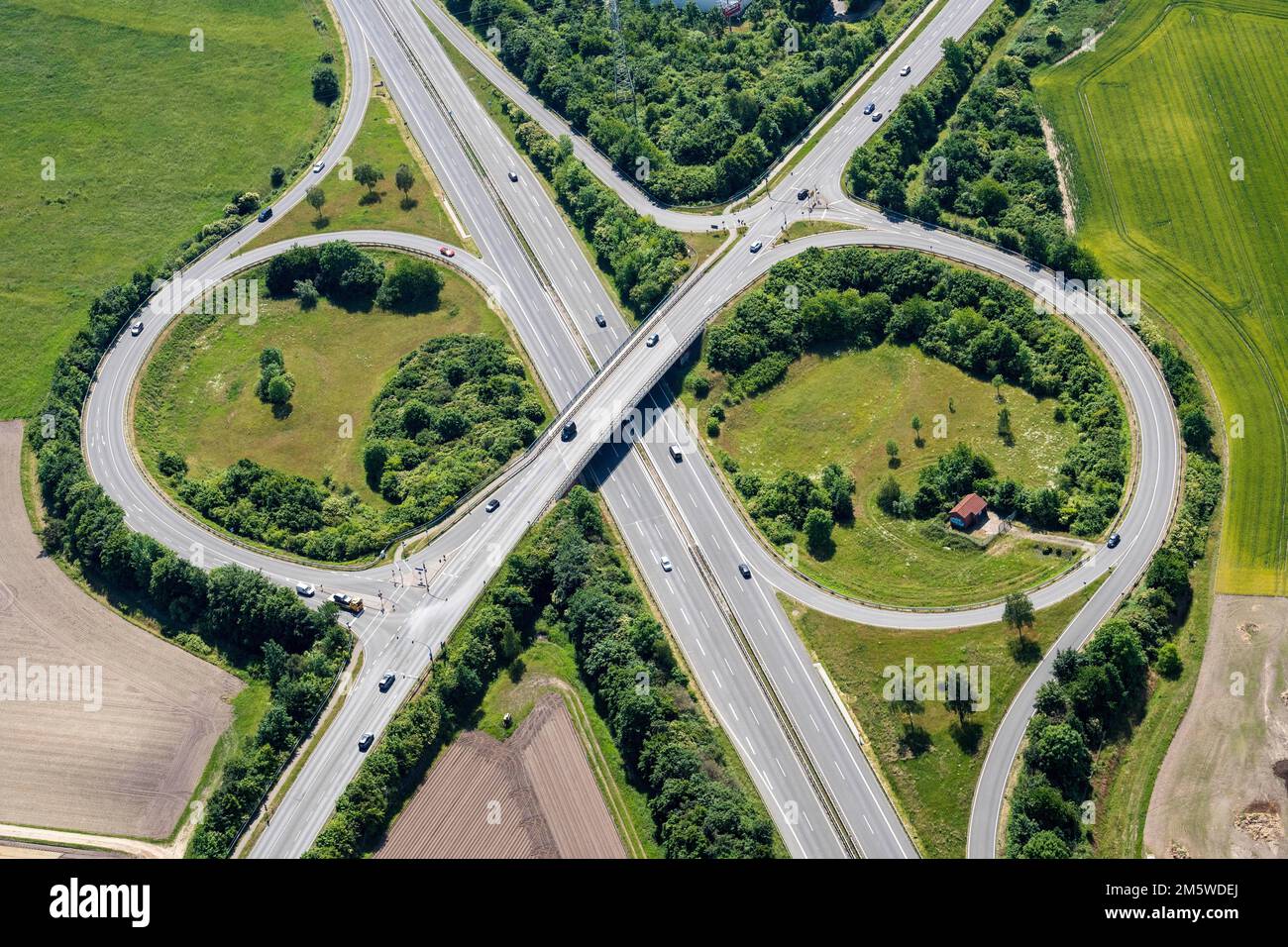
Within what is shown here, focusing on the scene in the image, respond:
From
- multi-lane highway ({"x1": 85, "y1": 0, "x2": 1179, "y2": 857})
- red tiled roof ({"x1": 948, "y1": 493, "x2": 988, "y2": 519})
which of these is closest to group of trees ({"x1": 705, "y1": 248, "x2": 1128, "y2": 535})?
red tiled roof ({"x1": 948, "y1": 493, "x2": 988, "y2": 519})

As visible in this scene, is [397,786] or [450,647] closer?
[397,786]

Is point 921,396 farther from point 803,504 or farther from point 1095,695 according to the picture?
point 1095,695

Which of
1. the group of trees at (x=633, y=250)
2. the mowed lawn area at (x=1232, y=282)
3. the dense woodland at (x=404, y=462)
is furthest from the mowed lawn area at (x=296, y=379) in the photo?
the mowed lawn area at (x=1232, y=282)

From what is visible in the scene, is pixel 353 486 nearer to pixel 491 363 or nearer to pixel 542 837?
pixel 491 363

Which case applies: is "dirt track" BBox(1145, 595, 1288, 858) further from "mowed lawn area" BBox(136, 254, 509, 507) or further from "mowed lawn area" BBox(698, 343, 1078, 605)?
"mowed lawn area" BBox(136, 254, 509, 507)

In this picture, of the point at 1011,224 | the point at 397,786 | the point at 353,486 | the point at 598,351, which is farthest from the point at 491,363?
the point at 1011,224

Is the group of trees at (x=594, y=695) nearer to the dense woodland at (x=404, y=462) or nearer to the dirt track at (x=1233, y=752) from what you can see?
the dense woodland at (x=404, y=462)

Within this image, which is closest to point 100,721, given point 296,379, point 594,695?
point 296,379
